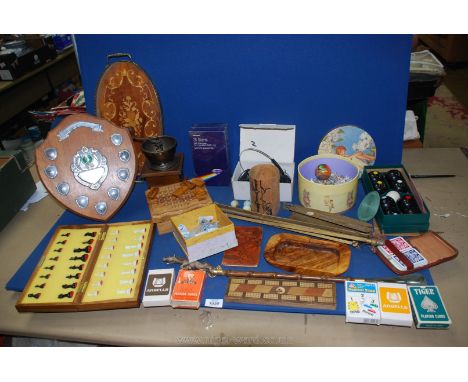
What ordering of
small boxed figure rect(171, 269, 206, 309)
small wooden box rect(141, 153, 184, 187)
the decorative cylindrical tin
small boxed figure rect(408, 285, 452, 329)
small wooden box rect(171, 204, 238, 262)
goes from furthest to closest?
small wooden box rect(141, 153, 184, 187), the decorative cylindrical tin, small wooden box rect(171, 204, 238, 262), small boxed figure rect(171, 269, 206, 309), small boxed figure rect(408, 285, 452, 329)

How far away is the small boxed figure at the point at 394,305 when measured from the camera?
0.95 meters

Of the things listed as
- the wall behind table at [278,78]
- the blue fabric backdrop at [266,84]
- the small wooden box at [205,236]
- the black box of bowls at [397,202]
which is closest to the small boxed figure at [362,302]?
the blue fabric backdrop at [266,84]

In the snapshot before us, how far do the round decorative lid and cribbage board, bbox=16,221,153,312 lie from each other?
73 cm

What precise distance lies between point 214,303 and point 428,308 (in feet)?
1.83

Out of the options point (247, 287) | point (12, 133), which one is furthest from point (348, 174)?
point (12, 133)

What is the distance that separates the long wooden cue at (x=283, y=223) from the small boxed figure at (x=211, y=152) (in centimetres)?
18

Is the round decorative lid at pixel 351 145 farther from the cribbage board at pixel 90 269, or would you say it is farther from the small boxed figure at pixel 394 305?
the cribbage board at pixel 90 269

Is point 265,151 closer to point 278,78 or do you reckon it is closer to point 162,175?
point 278,78

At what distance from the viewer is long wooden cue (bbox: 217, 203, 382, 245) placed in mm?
1181

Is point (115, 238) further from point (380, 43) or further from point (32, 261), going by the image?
point (380, 43)

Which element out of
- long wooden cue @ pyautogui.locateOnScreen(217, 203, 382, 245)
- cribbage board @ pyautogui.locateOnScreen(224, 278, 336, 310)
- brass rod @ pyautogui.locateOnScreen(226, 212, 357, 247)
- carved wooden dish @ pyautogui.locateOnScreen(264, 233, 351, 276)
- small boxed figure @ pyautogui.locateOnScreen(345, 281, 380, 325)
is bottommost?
cribbage board @ pyautogui.locateOnScreen(224, 278, 336, 310)

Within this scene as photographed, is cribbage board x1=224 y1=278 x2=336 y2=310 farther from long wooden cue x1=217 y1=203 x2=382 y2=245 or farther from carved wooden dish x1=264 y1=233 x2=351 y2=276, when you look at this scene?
long wooden cue x1=217 y1=203 x2=382 y2=245

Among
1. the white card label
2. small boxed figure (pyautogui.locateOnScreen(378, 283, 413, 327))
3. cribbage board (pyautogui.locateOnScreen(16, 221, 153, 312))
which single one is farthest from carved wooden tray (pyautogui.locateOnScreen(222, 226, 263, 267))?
small boxed figure (pyautogui.locateOnScreen(378, 283, 413, 327))

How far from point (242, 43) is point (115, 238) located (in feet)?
2.61
